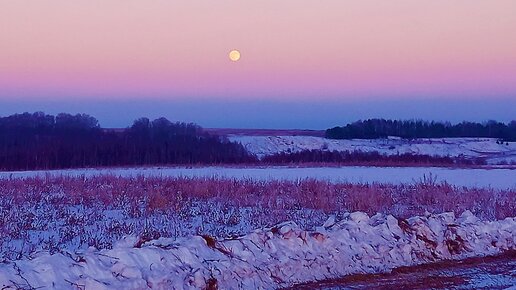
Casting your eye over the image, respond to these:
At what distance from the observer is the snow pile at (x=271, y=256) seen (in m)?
7.61

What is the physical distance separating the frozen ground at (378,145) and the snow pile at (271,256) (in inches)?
3499

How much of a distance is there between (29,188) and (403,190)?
40.7ft

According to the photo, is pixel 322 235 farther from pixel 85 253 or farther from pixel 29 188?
pixel 29 188

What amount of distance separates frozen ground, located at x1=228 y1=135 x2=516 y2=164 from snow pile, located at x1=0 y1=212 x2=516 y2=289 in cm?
8888

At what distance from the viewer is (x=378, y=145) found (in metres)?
109

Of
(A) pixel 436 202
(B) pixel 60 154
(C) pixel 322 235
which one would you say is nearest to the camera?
(C) pixel 322 235

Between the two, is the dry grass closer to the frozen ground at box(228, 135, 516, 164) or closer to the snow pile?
the snow pile

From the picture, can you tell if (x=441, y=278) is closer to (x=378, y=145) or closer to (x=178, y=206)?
(x=178, y=206)

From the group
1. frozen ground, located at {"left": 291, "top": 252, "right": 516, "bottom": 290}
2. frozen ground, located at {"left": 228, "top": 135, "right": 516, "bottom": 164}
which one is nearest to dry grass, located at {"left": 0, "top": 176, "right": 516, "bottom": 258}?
frozen ground, located at {"left": 291, "top": 252, "right": 516, "bottom": 290}

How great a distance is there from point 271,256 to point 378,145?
10079 cm

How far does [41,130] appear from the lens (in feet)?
353

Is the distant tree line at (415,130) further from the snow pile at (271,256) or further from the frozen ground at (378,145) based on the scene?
the snow pile at (271,256)

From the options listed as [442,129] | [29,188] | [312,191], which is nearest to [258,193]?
[312,191]

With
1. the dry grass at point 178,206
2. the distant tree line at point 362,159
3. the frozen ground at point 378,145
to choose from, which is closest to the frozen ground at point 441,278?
the dry grass at point 178,206
